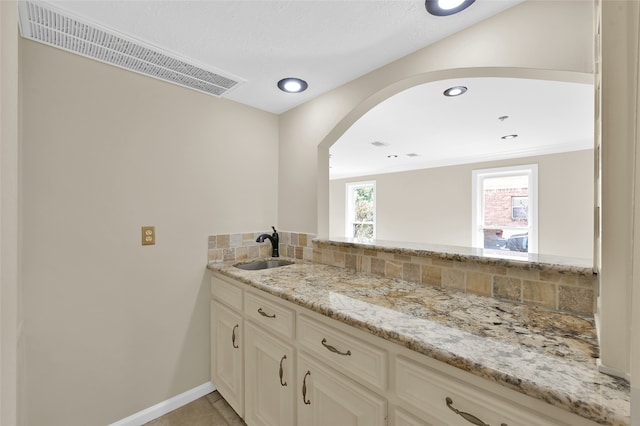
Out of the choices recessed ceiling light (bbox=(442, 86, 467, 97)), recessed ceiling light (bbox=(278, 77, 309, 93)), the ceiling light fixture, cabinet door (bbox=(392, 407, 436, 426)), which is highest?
recessed ceiling light (bbox=(442, 86, 467, 97))

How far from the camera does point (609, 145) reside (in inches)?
26.1

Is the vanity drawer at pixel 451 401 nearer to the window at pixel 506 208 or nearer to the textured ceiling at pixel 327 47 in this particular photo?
the textured ceiling at pixel 327 47

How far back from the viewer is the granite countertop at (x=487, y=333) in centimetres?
61

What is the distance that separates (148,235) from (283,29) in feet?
4.81

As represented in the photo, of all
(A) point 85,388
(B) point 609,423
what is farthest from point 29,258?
(B) point 609,423

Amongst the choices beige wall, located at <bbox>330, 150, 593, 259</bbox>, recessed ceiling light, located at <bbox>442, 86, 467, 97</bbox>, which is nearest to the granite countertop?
recessed ceiling light, located at <bbox>442, 86, 467, 97</bbox>

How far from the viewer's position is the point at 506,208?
14.2 feet

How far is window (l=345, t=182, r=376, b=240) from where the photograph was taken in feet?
20.5

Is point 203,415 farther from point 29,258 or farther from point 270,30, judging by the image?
point 270,30

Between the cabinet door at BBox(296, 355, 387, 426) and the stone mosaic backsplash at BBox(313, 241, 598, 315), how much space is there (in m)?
0.69

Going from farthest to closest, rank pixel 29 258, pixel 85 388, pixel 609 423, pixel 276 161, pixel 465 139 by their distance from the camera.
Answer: pixel 465 139 < pixel 276 161 < pixel 85 388 < pixel 29 258 < pixel 609 423

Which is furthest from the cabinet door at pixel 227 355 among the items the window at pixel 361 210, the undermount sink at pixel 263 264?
the window at pixel 361 210

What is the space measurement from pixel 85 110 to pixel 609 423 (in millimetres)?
2363

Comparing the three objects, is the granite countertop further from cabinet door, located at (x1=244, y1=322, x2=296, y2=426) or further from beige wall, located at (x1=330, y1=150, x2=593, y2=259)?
beige wall, located at (x1=330, y1=150, x2=593, y2=259)
